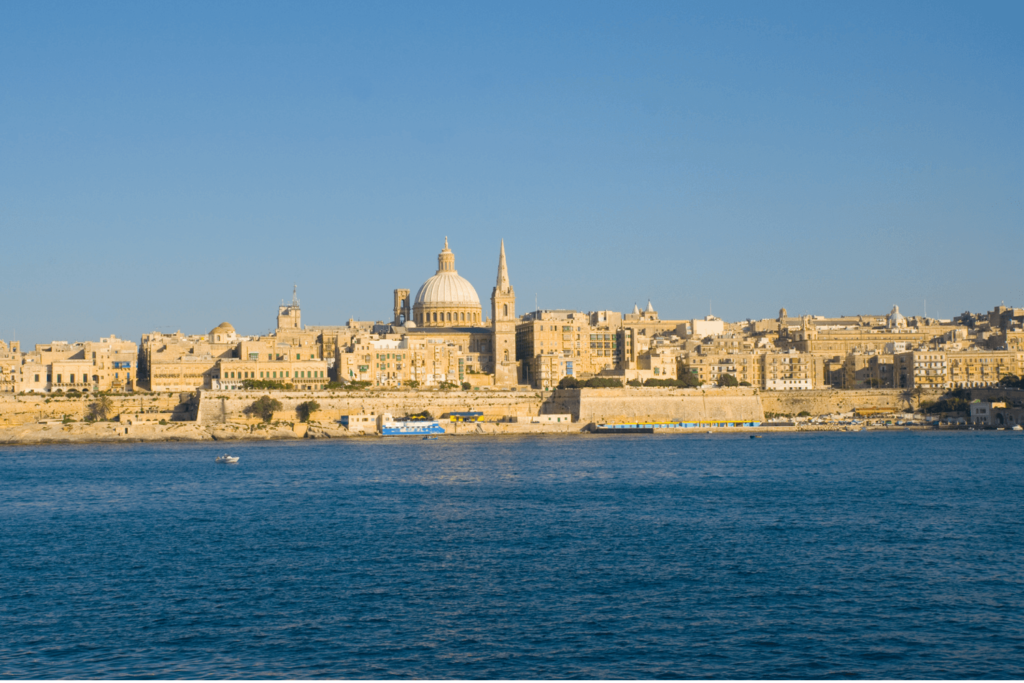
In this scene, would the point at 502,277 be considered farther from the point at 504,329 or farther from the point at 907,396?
the point at 907,396

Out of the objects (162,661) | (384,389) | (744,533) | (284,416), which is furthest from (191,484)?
(384,389)

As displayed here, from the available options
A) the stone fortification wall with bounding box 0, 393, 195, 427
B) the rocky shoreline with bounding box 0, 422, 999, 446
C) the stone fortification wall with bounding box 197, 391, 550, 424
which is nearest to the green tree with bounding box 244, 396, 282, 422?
the stone fortification wall with bounding box 197, 391, 550, 424

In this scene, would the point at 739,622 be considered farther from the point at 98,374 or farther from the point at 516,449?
the point at 98,374

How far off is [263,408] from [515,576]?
4361 centimetres

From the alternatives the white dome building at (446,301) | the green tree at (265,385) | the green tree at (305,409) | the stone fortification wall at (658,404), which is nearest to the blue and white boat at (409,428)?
the green tree at (305,409)

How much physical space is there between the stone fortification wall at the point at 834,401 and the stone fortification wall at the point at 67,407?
111 feet

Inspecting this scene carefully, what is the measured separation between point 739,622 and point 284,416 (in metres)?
48.2

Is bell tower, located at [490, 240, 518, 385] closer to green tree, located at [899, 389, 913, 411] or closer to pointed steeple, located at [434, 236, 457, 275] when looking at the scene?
pointed steeple, located at [434, 236, 457, 275]

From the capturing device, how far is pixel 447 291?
84.1m

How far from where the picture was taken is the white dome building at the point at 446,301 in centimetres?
8325

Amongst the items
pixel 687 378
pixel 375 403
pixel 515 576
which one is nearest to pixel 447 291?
pixel 687 378

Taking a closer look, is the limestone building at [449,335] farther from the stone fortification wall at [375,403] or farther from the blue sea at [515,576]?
the blue sea at [515,576]

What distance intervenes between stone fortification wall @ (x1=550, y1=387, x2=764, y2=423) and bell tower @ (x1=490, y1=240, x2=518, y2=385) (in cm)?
709

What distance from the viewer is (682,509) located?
26047 millimetres
